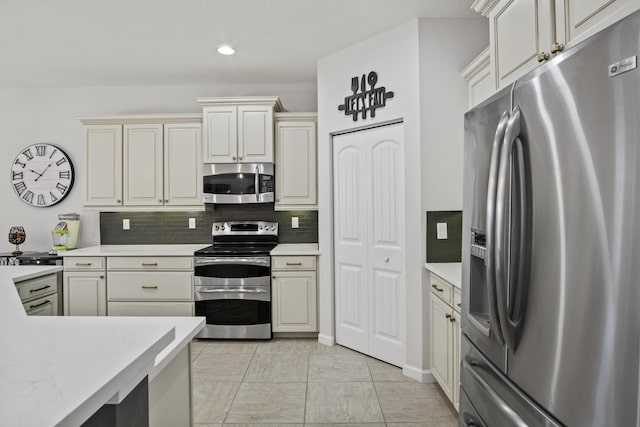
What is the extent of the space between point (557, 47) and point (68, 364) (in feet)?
5.40

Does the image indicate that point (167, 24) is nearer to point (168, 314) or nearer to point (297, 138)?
point (297, 138)

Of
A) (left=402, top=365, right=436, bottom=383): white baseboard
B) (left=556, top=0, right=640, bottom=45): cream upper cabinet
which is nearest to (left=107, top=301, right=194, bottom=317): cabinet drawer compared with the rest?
(left=402, top=365, right=436, bottom=383): white baseboard

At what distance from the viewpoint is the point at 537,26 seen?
4.74ft

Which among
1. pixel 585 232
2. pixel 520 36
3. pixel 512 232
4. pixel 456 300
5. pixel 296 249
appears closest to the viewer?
pixel 585 232

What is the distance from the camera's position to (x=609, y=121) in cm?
82

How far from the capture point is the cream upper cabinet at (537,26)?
1144 millimetres

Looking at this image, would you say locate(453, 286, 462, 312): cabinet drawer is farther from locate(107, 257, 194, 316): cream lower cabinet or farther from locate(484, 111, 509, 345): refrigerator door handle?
locate(107, 257, 194, 316): cream lower cabinet

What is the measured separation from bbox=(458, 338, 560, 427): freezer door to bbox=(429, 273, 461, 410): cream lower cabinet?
0.70 m

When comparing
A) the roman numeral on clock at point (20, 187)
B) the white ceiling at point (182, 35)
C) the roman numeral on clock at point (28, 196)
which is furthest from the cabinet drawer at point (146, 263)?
the white ceiling at point (182, 35)

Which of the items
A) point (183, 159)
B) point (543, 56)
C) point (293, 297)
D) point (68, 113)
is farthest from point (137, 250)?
point (543, 56)

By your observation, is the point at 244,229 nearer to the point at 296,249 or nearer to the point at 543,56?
the point at 296,249

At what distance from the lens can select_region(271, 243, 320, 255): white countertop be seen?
148 inches

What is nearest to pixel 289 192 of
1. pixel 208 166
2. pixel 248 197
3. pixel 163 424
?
pixel 248 197

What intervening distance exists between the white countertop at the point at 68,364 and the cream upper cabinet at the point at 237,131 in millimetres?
2992
